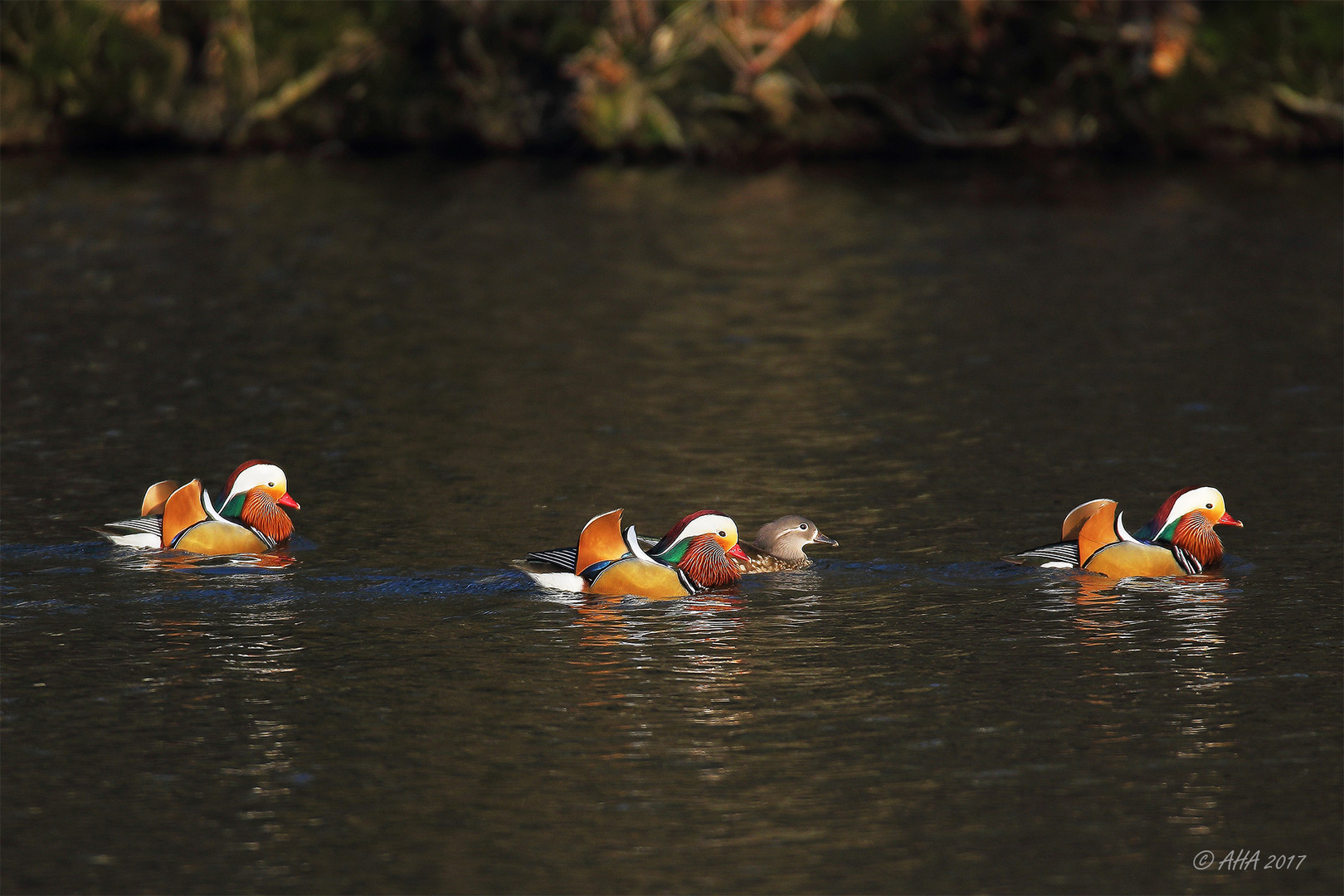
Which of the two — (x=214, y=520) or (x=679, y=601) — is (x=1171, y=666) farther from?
(x=214, y=520)

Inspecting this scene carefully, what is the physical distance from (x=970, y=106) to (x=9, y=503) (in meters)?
37.2

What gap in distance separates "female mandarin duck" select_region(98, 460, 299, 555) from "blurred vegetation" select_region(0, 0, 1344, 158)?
33.7 m

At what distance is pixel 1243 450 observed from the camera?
70.0ft

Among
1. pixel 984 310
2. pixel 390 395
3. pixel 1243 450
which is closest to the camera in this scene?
pixel 1243 450

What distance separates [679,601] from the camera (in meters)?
16.2

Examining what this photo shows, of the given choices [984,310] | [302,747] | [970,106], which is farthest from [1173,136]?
[302,747]

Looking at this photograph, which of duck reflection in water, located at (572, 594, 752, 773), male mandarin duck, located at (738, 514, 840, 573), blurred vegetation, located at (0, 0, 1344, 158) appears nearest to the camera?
duck reflection in water, located at (572, 594, 752, 773)

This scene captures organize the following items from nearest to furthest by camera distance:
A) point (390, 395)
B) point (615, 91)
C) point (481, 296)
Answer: point (390, 395) < point (481, 296) < point (615, 91)

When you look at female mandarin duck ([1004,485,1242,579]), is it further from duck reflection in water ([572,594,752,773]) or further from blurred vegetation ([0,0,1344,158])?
blurred vegetation ([0,0,1344,158])

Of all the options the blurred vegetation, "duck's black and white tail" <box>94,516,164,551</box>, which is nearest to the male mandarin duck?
"duck's black and white tail" <box>94,516,164,551</box>

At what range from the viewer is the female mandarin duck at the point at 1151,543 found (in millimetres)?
16750

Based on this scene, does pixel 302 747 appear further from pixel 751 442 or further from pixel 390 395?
pixel 390 395

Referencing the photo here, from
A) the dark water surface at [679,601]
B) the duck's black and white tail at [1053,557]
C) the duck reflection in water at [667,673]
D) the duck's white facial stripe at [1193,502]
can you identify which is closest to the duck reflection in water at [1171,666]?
the dark water surface at [679,601]

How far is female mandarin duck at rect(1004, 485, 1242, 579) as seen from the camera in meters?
16.8
